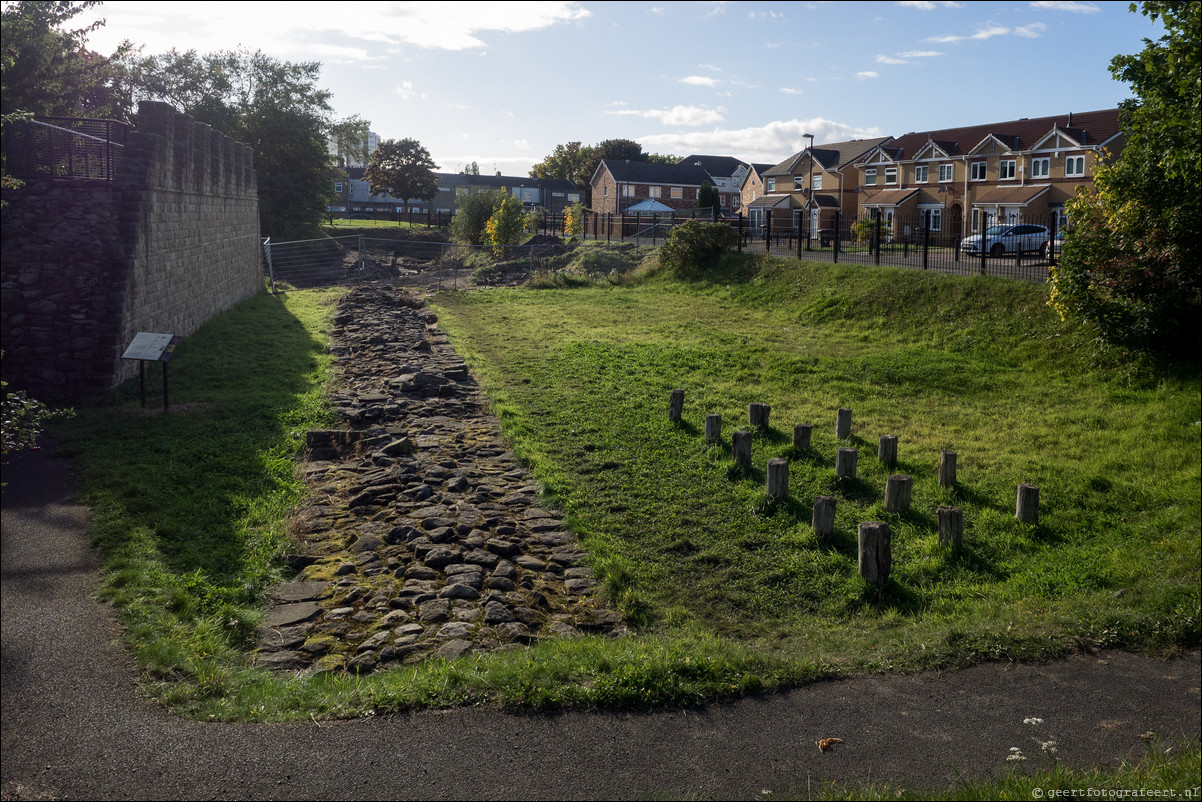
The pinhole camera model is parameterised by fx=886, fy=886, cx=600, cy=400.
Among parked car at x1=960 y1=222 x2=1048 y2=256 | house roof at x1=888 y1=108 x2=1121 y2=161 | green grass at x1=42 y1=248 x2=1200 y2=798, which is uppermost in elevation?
house roof at x1=888 y1=108 x2=1121 y2=161

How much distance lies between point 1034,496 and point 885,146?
167 feet

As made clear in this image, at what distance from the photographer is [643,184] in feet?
243

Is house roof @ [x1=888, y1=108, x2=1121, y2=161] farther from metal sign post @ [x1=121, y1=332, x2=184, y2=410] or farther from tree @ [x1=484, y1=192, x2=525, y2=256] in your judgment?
metal sign post @ [x1=121, y1=332, x2=184, y2=410]

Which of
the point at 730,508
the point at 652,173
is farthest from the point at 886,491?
the point at 652,173

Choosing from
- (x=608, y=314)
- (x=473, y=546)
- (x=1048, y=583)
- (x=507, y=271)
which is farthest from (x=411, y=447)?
(x=507, y=271)

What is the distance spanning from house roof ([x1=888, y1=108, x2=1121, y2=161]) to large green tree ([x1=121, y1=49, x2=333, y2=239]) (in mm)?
34355

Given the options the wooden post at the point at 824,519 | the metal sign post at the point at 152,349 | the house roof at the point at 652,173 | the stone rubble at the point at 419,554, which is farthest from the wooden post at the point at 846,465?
the house roof at the point at 652,173

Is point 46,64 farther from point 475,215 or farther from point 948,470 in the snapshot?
point 475,215

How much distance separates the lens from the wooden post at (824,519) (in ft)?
27.6

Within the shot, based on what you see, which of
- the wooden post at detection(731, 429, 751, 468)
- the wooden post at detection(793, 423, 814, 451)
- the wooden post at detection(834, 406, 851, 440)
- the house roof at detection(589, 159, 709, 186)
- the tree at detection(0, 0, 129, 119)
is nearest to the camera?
the wooden post at detection(731, 429, 751, 468)

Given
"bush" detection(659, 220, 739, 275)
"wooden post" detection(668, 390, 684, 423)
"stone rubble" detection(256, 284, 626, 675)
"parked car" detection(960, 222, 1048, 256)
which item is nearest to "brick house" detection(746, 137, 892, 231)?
"parked car" detection(960, 222, 1048, 256)

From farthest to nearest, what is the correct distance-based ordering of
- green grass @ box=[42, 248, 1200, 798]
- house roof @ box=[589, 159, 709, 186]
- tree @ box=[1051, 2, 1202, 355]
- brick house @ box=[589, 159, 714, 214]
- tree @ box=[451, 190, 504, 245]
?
house roof @ box=[589, 159, 709, 186]
brick house @ box=[589, 159, 714, 214]
tree @ box=[451, 190, 504, 245]
tree @ box=[1051, 2, 1202, 355]
green grass @ box=[42, 248, 1200, 798]

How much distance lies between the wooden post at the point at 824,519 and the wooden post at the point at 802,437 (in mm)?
2487

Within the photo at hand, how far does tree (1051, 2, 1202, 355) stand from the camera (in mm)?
13336
